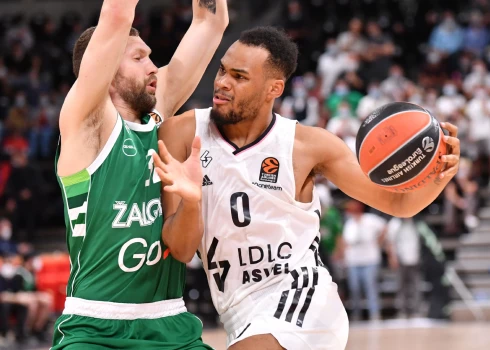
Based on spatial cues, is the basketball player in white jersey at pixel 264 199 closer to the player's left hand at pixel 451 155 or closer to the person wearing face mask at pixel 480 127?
the player's left hand at pixel 451 155

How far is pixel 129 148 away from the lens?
15.8 ft

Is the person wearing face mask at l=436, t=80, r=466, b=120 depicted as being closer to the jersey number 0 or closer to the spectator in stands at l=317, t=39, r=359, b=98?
the spectator in stands at l=317, t=39, r=359, b=98

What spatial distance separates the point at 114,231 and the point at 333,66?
1651 cm

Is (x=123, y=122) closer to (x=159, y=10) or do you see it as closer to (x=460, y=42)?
(x=460, y=42)

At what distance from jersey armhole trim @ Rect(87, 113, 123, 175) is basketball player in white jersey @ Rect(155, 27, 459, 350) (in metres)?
0.40

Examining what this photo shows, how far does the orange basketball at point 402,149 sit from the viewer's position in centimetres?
479

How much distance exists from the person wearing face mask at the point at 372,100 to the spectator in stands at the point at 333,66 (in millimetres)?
1099

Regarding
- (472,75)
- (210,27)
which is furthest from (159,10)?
(210,27)

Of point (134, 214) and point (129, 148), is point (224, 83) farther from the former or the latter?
point (134, 214)

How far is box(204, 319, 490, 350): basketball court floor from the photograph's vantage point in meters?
12.2

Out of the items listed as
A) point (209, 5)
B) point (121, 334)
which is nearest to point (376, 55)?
point (209, 5)

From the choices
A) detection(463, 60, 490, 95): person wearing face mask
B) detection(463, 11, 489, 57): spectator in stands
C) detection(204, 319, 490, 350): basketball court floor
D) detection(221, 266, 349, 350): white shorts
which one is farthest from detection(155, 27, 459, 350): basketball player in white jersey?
detection(463, 11, 489, 57): spectator in stands

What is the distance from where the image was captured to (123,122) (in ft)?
16.1

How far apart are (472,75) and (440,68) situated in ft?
4.45
